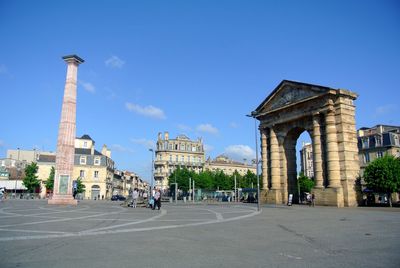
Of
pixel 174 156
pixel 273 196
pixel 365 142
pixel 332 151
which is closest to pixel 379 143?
pixel 365 142

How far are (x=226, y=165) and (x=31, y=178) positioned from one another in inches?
2843

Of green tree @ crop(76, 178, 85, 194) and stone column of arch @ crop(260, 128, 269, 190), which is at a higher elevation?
stone column of arch @ crop(260, 128, 269, 190)

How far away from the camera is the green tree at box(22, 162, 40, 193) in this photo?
77.2 metres

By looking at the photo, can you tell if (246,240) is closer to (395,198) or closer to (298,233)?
(298,233)

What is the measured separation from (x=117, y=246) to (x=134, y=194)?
2436 cm

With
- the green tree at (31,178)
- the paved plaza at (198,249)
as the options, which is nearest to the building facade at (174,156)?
the green tree at (31,178)

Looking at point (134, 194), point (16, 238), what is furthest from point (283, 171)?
point (16, 238)

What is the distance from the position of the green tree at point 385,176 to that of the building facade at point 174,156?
7681cm

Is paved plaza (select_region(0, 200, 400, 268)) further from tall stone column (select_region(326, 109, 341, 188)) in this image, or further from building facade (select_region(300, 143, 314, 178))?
building facade (select_region(300, 143, 314, 178))

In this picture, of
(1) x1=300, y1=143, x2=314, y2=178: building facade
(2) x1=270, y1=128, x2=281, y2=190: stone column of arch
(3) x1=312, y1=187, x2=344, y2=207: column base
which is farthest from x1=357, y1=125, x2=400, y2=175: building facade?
(1) x1=300, y1=143, x2=314, y2=178: building facade

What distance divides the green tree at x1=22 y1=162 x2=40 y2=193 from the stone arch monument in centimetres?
5914

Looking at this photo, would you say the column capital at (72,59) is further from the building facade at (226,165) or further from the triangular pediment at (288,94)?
the building facade at (226,165)

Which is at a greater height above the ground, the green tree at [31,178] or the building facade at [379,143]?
the building facade at [379,143]

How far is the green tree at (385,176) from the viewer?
38000 mm
